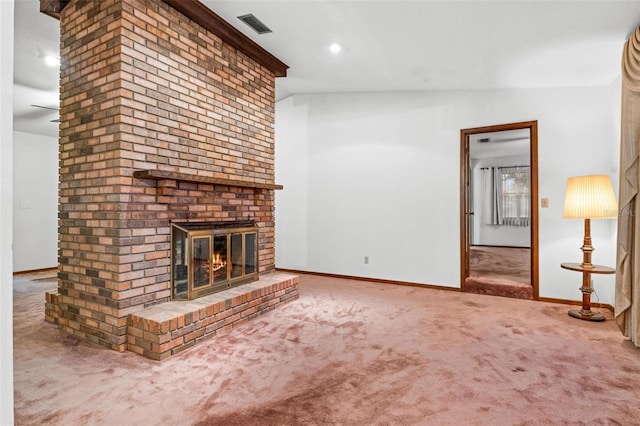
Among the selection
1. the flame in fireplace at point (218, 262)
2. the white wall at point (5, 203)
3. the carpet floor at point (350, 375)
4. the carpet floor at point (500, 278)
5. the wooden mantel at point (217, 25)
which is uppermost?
the wooden mantel at point (217, 25)

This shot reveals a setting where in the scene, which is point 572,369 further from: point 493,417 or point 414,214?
point 414,214

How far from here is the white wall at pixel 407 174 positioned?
386 cm

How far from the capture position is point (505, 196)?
9117 mm

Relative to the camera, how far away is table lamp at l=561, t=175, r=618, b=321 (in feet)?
10.3

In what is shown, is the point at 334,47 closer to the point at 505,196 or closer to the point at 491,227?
the point at 505,196

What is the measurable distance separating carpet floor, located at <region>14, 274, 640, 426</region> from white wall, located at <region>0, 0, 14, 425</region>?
125cm

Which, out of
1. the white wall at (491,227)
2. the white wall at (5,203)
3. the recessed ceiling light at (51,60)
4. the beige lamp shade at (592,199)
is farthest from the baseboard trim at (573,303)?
the recessed ceiling light at (51,60)

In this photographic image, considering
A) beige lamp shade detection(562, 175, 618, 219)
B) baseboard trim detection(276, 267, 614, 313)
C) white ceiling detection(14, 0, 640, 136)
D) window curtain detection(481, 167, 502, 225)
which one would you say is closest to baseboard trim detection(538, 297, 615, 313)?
baseboard trim detection(276, 267, 614, 313)

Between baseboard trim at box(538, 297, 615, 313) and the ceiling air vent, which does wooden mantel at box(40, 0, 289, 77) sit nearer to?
the ceiling air vent

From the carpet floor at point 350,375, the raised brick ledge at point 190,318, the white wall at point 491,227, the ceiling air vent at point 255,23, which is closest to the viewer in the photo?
the carpet floor at point 350,375

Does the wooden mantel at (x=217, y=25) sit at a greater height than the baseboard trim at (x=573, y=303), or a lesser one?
greater

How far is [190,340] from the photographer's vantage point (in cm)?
260

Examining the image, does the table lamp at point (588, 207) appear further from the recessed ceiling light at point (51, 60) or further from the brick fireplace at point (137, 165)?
the recessed ceiling light at point (51, 60)

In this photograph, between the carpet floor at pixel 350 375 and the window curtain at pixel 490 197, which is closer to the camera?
the carpet floor at pixel 350 375
